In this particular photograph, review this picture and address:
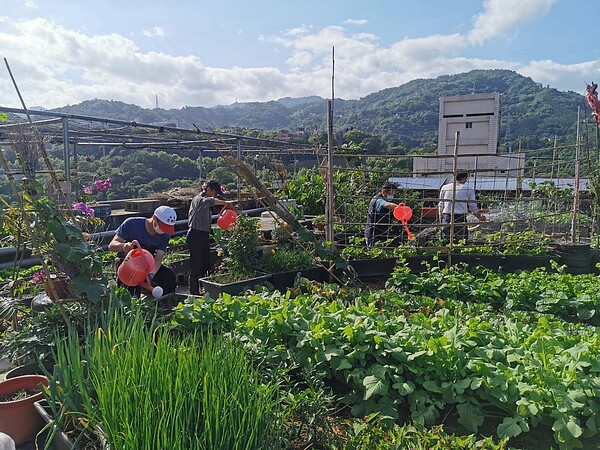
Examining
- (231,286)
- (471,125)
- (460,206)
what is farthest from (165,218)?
(471,125)

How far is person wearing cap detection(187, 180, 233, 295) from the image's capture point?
5672mm

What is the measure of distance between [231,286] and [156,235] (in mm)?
978

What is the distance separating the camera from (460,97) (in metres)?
17.7

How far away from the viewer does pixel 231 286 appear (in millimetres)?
4969

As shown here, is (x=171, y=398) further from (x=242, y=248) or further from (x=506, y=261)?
(x=506, y=261)

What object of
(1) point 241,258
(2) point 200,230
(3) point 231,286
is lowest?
(3) point 231,286

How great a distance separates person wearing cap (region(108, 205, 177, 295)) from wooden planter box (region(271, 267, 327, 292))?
129 centimetres

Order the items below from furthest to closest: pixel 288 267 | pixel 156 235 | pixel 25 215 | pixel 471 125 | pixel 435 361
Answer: pixel 471 125 < pixel 288 267 < pixel 156 235 < pixel 25 215 < pixel 435 361

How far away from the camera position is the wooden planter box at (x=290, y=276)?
5.44 m

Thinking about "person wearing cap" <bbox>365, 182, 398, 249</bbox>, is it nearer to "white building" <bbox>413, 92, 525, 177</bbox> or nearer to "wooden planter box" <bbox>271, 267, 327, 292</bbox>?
"wooden planter box" <bbox>271, 267, 327, 292</bbox>

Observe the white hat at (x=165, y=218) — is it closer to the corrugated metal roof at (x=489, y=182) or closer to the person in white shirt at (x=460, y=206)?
the person in white shirt at (x=460, y=206)

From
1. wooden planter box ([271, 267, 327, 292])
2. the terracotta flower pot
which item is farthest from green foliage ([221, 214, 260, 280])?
the terracotta flower pot

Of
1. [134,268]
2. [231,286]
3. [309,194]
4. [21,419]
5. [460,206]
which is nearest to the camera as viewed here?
[21,419]

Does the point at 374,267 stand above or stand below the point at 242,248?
below
